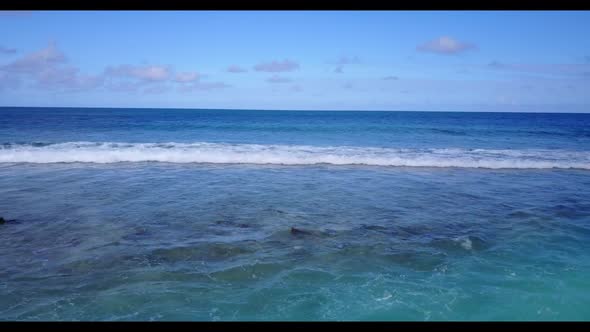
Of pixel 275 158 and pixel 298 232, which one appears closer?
pixel 298 232

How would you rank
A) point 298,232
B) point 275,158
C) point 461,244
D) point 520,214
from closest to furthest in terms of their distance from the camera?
point 461,244 < point 298,232 < point 520,214 < point 275,158

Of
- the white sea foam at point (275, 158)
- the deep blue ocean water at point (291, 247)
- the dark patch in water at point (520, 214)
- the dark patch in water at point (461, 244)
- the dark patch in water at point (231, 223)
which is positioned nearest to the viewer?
the deep blue ocean water at point (291, 247)

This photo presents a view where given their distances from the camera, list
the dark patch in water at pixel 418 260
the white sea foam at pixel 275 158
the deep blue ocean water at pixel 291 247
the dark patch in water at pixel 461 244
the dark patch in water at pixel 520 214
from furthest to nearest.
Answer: the white sea foam at pixel 275 158 < the dark patch in water at pixel 520 214 < the dark patch in water at pixel 461 244 < the dark patch in water at pixel 418 260 < the deep blue ocean water at pixel 291 247

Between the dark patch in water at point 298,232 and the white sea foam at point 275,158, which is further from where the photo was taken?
the white sea foam at point 275,158

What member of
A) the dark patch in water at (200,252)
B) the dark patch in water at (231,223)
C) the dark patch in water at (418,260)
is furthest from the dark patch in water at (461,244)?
the dark patch in water at (231,223)

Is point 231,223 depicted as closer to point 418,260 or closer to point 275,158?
point 418,260

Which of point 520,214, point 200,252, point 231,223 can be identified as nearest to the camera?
point 200,252

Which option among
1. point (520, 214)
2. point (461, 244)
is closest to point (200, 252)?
point (461, 244)

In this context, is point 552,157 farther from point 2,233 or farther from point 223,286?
point 2,233

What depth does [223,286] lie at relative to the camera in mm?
5805

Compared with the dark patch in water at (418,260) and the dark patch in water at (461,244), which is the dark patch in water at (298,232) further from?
the dark patch in water at (461,244)

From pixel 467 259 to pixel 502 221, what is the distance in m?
2.97

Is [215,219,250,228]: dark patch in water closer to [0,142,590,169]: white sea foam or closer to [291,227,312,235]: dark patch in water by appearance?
[291,227,312,235]: dark patch in water
